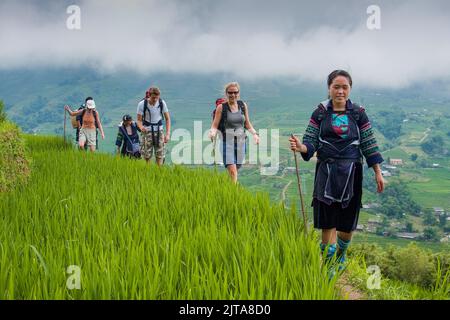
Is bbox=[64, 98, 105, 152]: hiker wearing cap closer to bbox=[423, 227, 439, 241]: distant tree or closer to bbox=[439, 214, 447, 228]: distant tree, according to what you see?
bbox=[423, 227, 439, 241]: distant tree

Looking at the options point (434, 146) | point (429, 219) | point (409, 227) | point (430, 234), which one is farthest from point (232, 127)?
point (434, 146)

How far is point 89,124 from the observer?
11.4 m

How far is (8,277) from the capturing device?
260 centimetres

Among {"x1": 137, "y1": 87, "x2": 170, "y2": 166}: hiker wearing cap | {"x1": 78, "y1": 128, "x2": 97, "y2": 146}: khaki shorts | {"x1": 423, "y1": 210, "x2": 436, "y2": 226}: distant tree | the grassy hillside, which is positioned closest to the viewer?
the grassy hillside

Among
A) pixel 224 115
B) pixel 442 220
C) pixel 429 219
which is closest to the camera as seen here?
pixel 224 115

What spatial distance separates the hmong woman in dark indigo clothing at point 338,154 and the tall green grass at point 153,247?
35cm

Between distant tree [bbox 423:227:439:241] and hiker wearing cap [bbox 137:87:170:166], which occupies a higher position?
hiker wearing cap [bbox 137:87:170:166]

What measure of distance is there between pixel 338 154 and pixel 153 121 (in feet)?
17.9

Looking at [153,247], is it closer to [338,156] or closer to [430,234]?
[338,156]

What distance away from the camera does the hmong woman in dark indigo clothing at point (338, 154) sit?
3869 millimetres

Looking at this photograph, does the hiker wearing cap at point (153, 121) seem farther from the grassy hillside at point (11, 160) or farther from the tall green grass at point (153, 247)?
the tall green grass at point (153, 247)

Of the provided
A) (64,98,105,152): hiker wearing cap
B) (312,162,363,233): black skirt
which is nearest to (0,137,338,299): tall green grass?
(312,162,363,233): black skirt

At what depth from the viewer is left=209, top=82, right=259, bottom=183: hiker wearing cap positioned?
6.86 metres

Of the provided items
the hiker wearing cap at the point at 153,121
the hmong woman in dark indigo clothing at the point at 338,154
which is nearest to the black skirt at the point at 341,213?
the hmong woman in dark indigo clothing at the point at 338,154
